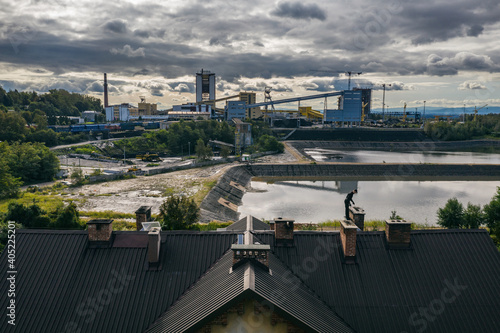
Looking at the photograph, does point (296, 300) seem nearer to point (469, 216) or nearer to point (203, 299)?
point (203, 299)

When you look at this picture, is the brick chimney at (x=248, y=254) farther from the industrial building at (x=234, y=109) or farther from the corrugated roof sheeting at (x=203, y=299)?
the industrial building at (x=234, y=109)

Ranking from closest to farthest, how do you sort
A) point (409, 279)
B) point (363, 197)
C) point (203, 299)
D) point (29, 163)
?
point (203, 299) < point (409, 279) < point (363, 197) < point (29, 163)

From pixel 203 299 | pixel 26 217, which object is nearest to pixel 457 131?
pixel 26 217

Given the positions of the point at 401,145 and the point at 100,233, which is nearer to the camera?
the point at 100,233

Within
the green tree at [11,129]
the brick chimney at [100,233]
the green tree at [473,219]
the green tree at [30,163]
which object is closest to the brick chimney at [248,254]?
the brick chimney at [100,233]

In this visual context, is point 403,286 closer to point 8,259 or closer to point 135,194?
point 8,259

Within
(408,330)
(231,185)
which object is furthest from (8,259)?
(231,185)

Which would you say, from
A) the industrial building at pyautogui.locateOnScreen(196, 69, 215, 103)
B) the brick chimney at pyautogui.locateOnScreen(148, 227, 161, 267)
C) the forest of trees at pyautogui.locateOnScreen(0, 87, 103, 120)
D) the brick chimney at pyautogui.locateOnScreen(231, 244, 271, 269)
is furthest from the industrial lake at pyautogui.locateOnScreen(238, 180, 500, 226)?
the industrial building at pyautogui.locateOnScreen(196, 69, 215, 103)

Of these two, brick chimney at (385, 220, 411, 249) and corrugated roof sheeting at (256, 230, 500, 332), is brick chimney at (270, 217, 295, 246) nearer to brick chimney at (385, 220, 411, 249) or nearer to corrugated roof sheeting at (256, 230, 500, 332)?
corrugated roof sheeting at (256, 230, 500, 332)
